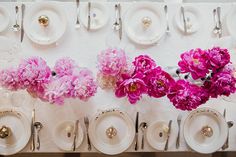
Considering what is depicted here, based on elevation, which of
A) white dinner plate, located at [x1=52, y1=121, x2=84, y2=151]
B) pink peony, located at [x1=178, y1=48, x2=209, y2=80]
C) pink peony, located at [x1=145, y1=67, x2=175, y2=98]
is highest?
pink peony, located at [x1=178, y1=48, x2=209, y2=80]

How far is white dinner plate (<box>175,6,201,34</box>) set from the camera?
4.00 feet

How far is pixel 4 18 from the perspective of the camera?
121 centimetres

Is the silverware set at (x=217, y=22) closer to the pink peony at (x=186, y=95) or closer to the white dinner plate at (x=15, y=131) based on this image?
the pink peony at (x=186, y=95)

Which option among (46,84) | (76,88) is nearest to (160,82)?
(76,88)

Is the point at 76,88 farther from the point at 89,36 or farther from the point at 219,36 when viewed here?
the point at 219,36

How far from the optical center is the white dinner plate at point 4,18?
1.20m

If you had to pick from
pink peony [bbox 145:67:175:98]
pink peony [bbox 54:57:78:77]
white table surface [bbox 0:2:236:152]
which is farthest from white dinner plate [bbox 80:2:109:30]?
pink peony [bbox 145:67:175:98]

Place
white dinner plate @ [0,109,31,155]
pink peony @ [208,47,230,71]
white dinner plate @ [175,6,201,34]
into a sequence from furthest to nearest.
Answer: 1. white dinner plate @ [175,6,201,34]
2. white dinner plate @ [0,109,31,155]
3. pink peony @ [208,47,230,71]

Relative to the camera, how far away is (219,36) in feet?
4.02

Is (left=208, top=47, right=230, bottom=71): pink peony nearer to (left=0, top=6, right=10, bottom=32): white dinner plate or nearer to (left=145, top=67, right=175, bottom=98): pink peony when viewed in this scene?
(left=145, top=67, right=175, bottom=98): pink peony

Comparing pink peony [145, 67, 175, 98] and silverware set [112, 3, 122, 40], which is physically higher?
silverware set [112, 3, 122, 40]

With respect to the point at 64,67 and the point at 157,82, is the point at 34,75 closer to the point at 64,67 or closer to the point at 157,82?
the point at 64,67

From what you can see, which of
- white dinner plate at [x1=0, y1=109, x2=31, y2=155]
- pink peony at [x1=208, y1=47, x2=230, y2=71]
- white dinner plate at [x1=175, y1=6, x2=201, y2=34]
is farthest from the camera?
white dinner plate at [x1=175, y1=6, x2=201, y2=34]

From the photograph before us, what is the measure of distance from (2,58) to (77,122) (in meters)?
0.40
